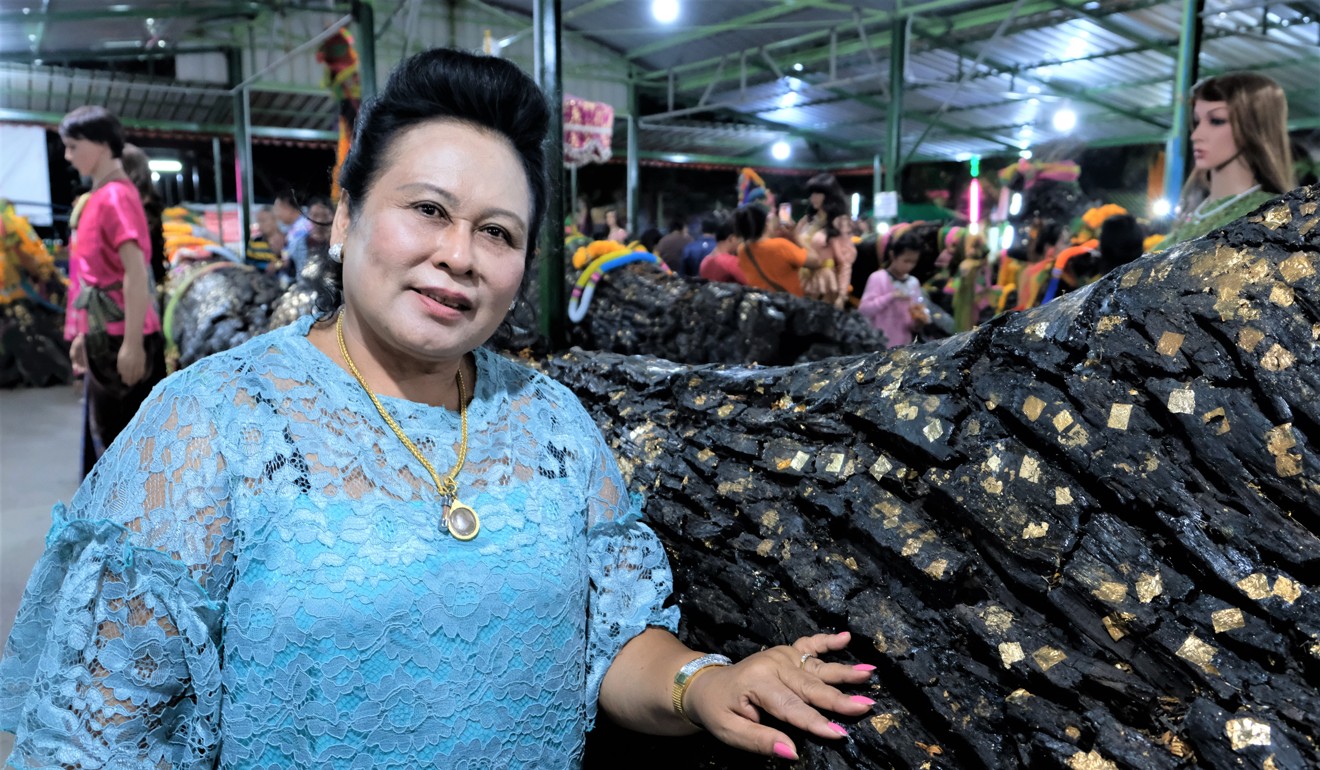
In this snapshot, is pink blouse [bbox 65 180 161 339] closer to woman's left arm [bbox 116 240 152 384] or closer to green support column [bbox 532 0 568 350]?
woman's left arm [bbox 116 240 152 384]

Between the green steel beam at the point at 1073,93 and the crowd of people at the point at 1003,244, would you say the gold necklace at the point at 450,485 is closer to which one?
the crowd of people at the point at 1003,244

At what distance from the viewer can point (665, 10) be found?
→ 7.22 metres

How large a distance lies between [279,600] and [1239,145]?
1897 millimetres

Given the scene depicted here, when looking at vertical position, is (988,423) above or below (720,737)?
above

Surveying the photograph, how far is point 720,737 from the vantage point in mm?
876

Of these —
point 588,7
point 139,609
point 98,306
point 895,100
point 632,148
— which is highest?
point 588,7

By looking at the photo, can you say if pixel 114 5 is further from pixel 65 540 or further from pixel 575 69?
pixel 65 540

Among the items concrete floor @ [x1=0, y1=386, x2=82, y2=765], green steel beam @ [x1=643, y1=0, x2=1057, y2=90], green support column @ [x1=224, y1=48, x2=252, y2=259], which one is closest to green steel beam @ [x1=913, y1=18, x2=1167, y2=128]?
green steel beam @ [x1=643, y1=0, x2=1057, y2=90]

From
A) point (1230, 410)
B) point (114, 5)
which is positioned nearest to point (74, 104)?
point (114, 5)

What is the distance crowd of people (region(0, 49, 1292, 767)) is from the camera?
0.83 metres

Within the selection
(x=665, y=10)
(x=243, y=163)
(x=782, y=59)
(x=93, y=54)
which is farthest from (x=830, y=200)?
(x=93, y=54)

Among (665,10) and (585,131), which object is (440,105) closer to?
(585,131)

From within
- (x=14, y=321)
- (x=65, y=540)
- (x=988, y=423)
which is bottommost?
(x=14, y=321)

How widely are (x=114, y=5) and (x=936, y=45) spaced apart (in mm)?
6780
